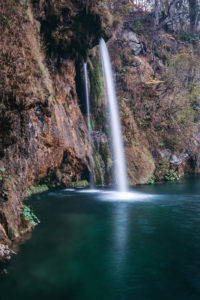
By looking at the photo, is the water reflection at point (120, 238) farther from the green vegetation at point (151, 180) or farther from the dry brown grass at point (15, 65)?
the green vegetation at point (151, 180)

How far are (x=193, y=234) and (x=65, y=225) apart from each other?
3.65m

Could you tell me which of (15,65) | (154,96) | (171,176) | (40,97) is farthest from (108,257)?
(154,96)

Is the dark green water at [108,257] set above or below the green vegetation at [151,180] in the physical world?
below

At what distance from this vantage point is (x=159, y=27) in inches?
1173

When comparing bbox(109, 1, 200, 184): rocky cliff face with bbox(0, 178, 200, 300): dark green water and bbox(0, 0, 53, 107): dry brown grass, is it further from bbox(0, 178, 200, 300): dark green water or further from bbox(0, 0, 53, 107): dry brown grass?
bbox(0, 0, 53, 107): dry brown grass

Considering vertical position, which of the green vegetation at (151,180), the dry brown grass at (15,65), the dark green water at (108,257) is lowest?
the dark green water at (108,257)

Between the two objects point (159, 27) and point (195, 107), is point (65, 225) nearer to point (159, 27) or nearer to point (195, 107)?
point (195, 107)

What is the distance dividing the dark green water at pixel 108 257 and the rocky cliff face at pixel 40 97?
3.27 feet

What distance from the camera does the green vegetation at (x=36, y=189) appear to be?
14.0 m

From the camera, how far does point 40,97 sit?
703 centimetres

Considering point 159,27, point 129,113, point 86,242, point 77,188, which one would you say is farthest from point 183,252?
point 159,27

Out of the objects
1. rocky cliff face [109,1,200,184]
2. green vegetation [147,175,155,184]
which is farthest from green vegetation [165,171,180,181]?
green vegetation [147,175,155,184]

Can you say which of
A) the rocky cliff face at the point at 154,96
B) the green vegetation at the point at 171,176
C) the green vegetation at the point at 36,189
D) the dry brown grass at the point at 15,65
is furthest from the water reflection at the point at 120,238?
the green vegetation at the point at 171,176

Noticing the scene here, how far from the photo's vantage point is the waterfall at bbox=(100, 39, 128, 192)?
18.8 m
